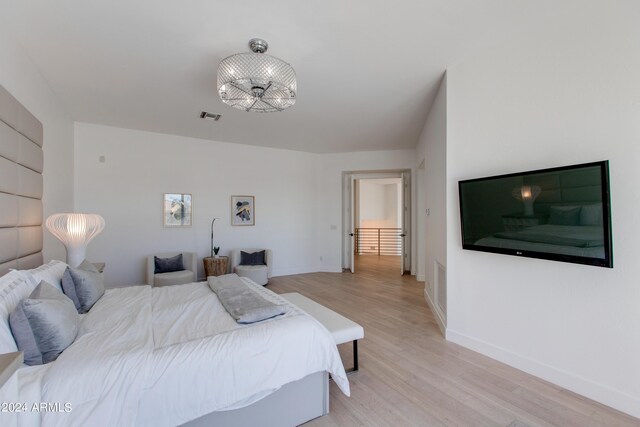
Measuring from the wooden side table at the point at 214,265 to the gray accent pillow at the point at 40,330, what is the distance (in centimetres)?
344

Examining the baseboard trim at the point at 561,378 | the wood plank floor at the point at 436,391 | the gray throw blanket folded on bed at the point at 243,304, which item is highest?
the gray throw blanket folded on bed at the point at 243,304

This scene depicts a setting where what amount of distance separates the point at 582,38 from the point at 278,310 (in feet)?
9.92

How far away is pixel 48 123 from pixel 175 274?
2.54 metres

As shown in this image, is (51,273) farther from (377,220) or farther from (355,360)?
(377,220)

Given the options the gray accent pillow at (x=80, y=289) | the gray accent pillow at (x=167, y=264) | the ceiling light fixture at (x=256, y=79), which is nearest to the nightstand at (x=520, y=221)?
the ceiling light fixture at (x=256, y=79)

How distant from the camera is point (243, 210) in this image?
19.5 ft

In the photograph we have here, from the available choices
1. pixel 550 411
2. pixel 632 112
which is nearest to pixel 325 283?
pixel 550 411

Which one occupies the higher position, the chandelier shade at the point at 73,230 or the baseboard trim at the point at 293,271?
the chandelier shade at the point at 73,230

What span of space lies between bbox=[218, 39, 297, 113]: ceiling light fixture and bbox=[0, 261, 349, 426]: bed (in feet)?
5.88

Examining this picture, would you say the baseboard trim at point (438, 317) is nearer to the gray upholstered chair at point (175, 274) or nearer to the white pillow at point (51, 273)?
the white pillow at point (51, 273)

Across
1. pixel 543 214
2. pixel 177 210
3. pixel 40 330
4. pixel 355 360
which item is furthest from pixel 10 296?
pixel 177 210

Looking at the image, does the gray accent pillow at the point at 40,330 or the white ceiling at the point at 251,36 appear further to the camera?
the white ceiling at the point at 251,36

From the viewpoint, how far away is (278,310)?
2016 mm

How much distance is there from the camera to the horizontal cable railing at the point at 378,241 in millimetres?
9508
